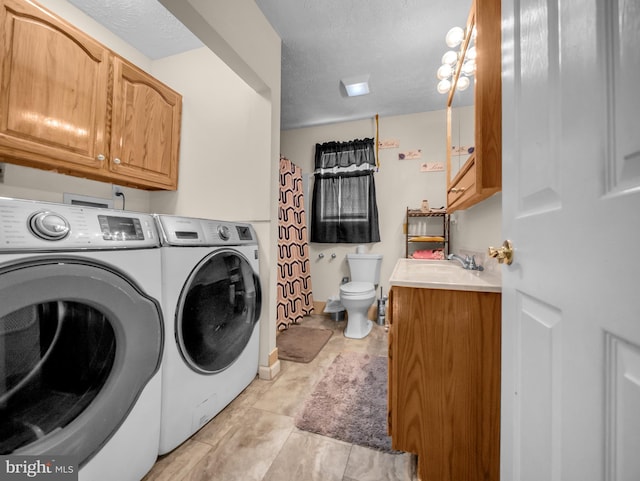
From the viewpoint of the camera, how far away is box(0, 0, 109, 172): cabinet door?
1.12m

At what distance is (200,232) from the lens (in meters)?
1.18

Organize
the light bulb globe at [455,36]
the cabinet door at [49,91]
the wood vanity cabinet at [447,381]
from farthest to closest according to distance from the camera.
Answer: the light bulb globe at [455,36] < the cabinet door at [49,91] < the wood vanity cabinet at [447,381]

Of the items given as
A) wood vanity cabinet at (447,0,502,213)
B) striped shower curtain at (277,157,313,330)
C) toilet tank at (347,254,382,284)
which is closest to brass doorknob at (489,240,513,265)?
wood vanity cabinet at (447,0,502,213)

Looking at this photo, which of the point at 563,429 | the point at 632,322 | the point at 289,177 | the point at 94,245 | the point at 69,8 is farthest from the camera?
the point at 289,177

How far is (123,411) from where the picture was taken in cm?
82

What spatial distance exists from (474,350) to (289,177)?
7.42ft

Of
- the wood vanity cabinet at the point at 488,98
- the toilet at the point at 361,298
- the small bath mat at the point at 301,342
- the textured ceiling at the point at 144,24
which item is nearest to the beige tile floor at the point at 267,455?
the small bath mat at the point at 301,342

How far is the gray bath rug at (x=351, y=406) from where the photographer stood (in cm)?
118

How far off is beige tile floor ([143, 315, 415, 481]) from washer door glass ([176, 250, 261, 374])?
0.92 ft

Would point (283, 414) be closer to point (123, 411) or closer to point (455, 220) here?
point (123, 411)

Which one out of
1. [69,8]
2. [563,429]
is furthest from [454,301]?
[69,8]

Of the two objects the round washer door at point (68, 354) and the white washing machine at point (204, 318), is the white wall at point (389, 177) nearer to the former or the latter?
the white washing machine at point (204, 318)

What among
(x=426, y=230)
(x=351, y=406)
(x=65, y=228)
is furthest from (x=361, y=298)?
(x=65, y=228)

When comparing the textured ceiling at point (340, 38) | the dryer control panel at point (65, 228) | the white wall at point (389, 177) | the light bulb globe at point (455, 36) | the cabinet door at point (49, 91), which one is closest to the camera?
the dryer control panel at point (65, 228)
